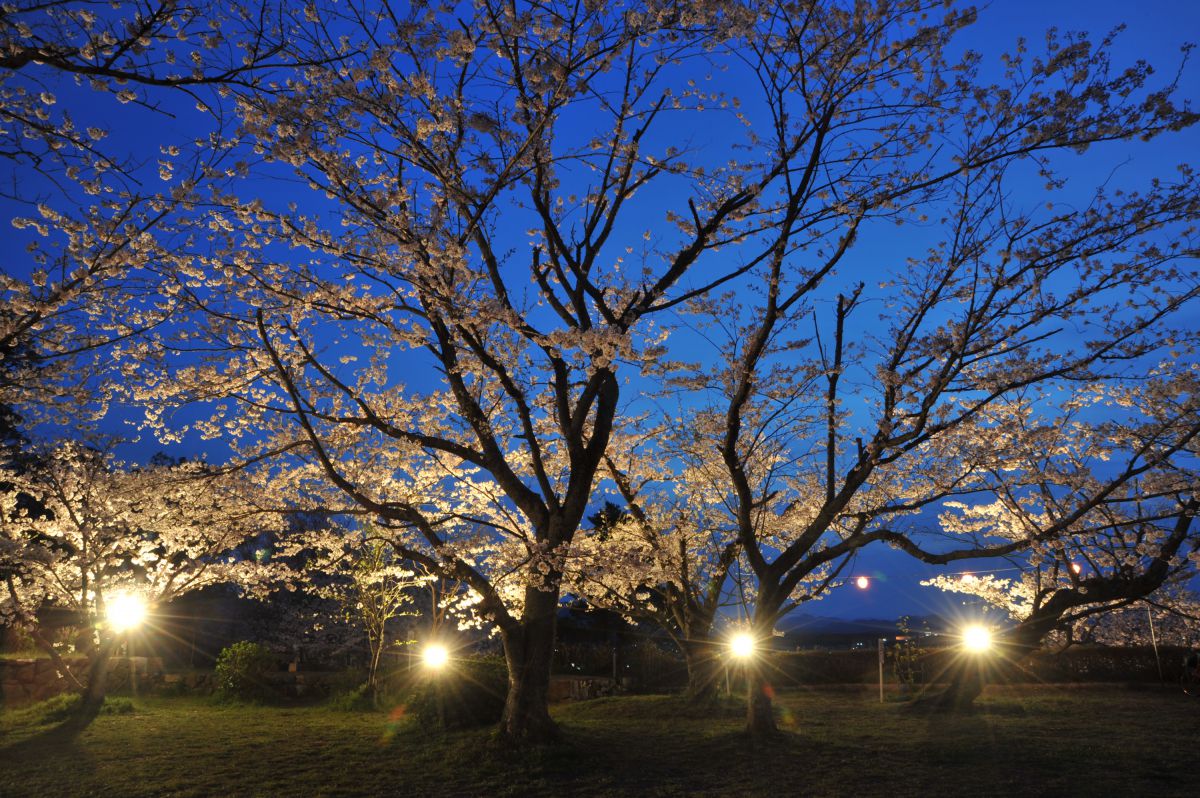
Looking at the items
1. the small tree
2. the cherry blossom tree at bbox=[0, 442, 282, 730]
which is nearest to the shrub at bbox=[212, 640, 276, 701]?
the cherry blossom tree at bbox=[0, 442, 282, 730]

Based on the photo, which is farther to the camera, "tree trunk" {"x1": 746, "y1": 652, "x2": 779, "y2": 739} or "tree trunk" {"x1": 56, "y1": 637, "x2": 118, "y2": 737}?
"tree trunk" {"x1": 56, "y1": 637, "x2": 118, "y2": 737}

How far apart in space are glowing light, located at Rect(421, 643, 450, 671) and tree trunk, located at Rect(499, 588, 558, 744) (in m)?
3.02

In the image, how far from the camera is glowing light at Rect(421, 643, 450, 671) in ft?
38.6

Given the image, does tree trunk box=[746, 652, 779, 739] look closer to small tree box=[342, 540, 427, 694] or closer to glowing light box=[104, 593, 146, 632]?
small tree box=[342, 540, 427, 694]

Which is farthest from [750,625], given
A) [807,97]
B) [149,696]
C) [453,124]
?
[149,696]

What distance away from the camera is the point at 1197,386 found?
10.5 metres

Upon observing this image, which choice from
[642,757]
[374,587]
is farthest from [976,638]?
[374,587]

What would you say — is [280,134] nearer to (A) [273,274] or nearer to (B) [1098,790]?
(A) [273,274]

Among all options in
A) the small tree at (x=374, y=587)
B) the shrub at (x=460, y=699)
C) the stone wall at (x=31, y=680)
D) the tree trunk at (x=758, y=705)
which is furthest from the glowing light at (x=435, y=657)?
the stone wall at (x=31, y=680)

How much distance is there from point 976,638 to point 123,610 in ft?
56.4

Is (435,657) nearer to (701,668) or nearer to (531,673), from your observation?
(531,673)

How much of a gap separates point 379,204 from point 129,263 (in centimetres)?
304

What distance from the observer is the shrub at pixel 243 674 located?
16.0 meters

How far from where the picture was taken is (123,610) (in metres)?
13.0
